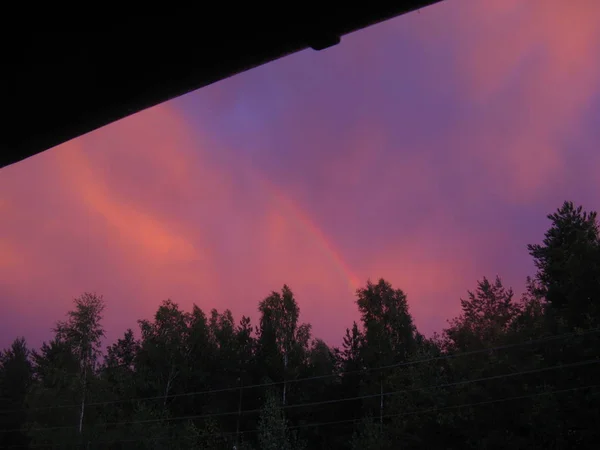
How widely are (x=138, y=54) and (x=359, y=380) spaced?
44.4 m

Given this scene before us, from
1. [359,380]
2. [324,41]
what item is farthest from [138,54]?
[359,380]

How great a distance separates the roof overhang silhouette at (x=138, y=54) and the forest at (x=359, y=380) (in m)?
22.0

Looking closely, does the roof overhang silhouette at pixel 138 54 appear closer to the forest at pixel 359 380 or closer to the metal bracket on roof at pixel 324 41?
the metal bracket on roof at pixel 324 41

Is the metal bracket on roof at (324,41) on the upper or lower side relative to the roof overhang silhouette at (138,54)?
lower

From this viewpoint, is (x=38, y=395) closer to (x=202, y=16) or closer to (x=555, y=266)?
(x=555, y=266)

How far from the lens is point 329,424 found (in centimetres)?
4150

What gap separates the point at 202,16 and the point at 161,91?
1.67 feet

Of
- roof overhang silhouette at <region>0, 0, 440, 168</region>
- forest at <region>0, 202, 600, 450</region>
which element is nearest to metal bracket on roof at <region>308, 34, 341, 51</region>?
roof overhang silhouette at <region>0, 0, 440, 168</region>

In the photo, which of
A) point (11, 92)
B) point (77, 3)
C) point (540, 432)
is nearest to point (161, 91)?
point (77, 3)

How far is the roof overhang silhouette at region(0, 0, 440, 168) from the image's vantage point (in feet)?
6.27

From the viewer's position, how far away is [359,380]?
43375 mm

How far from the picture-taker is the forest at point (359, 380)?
1092 inches

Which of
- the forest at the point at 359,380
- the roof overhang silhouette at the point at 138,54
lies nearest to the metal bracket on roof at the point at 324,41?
the roof overhang silhouette at the point at 138,54

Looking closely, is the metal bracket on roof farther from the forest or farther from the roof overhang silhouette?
the forest
